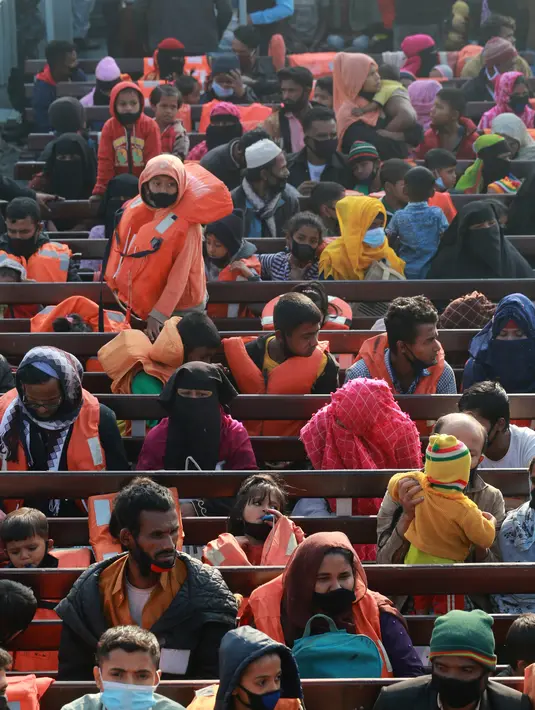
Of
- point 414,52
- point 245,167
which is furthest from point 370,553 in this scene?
point 414,52

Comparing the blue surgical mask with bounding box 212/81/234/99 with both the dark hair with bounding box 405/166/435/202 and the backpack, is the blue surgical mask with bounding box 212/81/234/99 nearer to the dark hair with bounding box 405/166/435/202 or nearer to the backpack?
the dark hair with bounding box 405/166/435/202

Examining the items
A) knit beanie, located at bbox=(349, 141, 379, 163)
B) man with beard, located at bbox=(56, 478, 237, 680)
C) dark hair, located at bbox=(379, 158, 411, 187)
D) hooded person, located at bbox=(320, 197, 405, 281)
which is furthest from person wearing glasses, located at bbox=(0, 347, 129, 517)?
knit beanie, located at bbox=(349, 141, 379, 163)

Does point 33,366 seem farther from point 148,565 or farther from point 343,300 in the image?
point 343,300

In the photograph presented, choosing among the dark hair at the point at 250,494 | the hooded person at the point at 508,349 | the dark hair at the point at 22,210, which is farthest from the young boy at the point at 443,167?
the dark hair at the point at 250,494

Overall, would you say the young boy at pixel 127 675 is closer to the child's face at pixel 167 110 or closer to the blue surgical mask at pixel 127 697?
the blue surgical mask at pixel 127 697

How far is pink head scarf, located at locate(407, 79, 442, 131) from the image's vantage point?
1441 cm

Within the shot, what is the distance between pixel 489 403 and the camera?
271 inches

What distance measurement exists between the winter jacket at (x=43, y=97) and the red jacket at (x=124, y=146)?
149 inches

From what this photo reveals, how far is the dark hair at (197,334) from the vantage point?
7.68 meters

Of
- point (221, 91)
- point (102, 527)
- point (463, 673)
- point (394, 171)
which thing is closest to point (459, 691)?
point (463, 673)

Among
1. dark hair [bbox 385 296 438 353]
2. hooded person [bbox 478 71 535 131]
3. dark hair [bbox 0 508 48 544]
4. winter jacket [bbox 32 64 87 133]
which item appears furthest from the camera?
winter jacket [bbox 32 64 87 133]

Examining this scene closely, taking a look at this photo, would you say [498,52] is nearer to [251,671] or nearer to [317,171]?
[317,171]

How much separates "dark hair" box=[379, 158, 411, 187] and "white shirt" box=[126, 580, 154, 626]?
5.68 metres

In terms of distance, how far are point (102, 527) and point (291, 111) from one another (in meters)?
6.76
